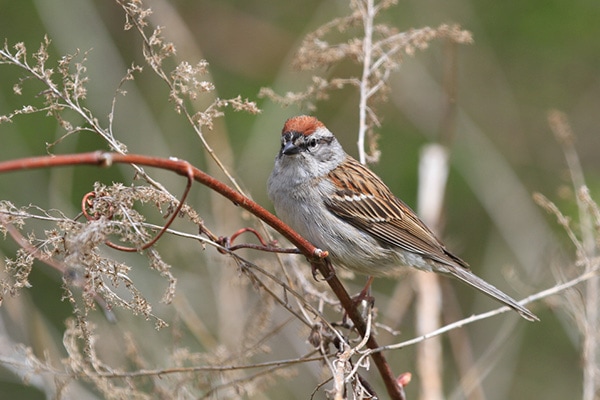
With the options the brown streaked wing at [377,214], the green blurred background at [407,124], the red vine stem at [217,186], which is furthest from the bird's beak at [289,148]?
the red vine stem at [217,186]

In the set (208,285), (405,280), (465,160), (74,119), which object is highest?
(465,160)

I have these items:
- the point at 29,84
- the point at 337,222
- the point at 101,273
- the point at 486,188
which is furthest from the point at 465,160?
the point at 101,273

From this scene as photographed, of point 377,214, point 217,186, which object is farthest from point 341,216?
point 217,186

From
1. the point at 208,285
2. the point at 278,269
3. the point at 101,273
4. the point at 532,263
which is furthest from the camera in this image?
the point at 532,263

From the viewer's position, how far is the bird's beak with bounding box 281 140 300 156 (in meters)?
3.12

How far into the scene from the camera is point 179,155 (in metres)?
4.81

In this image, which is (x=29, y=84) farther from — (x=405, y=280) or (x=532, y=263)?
(x=532, y=263)

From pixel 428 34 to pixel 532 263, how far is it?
84.6 inches

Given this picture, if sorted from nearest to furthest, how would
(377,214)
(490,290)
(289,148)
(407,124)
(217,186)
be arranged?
(217,186)
(490,290)
(289,148)
(377,214)
(407,124)

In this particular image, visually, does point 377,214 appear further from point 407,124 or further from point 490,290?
point 407,124

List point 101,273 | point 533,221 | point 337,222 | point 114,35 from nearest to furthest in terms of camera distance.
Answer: point 101,273 < point 337,222 < point 533,221 < point 114,35

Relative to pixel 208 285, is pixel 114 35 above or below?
above

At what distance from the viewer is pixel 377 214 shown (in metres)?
3.37

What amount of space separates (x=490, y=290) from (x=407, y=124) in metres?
3.01
